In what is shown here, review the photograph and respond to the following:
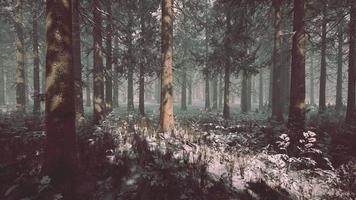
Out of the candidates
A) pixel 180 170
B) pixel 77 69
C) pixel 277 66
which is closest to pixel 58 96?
pixel 180 170

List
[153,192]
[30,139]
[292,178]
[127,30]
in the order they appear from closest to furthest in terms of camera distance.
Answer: [153,192] → [292,178] → [30,139] → [127,30]

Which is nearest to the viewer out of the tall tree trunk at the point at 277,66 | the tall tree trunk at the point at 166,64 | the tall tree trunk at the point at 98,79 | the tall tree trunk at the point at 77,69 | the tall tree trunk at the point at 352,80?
the tall tree trunk at the point at 166,64

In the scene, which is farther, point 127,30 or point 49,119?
point 127,30

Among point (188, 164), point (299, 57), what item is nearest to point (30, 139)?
point (188, 164)

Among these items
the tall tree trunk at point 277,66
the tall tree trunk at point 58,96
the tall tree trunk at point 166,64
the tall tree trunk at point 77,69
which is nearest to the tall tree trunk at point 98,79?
the tall tree trunk at point 77,69

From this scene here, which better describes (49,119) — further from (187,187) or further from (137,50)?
(137,50)

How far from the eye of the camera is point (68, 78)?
5914 mm

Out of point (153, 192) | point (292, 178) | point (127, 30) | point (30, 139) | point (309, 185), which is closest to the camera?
point (153, 192)

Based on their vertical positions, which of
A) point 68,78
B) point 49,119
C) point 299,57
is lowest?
point 49,119

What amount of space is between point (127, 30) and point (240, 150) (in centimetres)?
838

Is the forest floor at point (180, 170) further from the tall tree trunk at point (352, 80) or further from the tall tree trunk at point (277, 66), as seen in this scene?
the tall tree trunk at point (277, 66)

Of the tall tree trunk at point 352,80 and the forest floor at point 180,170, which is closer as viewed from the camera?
the forest floor at point 180,170

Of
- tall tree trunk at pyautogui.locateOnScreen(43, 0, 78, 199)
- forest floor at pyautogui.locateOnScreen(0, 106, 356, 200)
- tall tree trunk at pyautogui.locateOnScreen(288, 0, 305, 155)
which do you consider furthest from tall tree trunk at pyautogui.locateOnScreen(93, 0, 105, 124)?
tall tree trunk at pyautogui.locateOnScreen(288, 0, 305, 155)

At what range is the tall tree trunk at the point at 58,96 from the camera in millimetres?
5766
